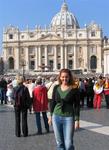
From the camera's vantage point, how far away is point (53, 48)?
128000 millimetres

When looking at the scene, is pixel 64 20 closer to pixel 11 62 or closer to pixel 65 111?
pixel 11 62

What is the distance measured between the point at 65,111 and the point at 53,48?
399 feet

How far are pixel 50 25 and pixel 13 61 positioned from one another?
26.6m

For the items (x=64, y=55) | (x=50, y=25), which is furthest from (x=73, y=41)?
(x=50, y=25)

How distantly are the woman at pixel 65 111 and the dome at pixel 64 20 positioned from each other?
138 m

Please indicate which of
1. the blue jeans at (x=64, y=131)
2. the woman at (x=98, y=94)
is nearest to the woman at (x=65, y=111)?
the blue jeans at (x=64, y=131)

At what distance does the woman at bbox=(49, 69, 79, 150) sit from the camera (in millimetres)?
6414

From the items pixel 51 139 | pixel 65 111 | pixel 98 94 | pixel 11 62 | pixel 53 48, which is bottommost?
pixel 51 139

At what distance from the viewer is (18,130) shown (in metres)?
10.4

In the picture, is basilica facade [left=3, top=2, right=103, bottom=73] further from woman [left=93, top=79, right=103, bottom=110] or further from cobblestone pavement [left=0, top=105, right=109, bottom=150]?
cobblestone pavement [left=0, top=105, right=109, bottom=150]

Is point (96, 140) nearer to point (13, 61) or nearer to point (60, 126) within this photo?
point (60, 126)

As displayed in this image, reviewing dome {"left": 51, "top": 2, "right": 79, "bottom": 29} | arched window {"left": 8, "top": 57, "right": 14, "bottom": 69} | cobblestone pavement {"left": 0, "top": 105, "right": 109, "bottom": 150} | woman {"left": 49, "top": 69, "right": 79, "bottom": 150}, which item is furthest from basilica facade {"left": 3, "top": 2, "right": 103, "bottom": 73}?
woman {"left": 49, "top": 69, "right": 79, "bottom": 150}

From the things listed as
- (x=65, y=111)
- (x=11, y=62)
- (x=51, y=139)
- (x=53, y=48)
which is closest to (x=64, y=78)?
(x=65, y=111)

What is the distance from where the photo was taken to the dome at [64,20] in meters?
146
